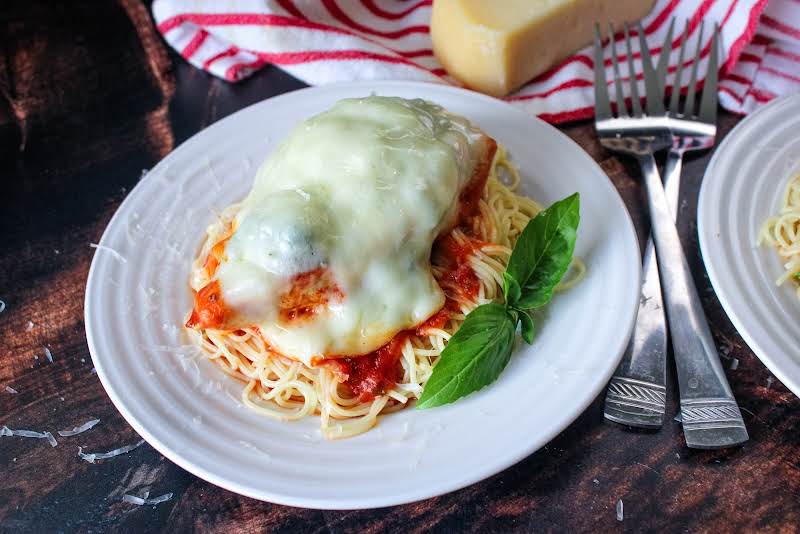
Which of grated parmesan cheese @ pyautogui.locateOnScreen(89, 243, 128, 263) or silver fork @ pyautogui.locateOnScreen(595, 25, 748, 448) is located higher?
silver fork @ pyautogui.locateOnScreen(595, 25, 748, 448)

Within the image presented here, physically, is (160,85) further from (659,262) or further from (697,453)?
(697,453)

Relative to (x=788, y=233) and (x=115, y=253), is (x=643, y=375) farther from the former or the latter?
(x=115, y=253)

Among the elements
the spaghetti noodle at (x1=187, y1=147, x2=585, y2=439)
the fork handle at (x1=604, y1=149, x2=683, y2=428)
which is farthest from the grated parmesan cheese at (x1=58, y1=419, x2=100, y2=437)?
the fork handle at (x1=604, y1=149, x2=683, y2=428)

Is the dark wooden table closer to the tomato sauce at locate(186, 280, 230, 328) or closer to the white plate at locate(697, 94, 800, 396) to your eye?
the white plate at locate(697, 94, 800, 396)

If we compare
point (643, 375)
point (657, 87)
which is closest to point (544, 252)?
point (643, 375)

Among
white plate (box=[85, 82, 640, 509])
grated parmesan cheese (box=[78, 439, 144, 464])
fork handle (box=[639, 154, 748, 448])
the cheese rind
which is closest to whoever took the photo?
white plate (box=[85, 82, 640, 509])

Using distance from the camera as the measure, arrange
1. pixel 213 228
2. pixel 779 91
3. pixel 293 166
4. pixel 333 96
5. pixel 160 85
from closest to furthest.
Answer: pixel 293 166, pixel 213 228, pixel 333 96, pixel 779 91, pixel 160 85

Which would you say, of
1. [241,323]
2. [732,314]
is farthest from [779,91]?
[241,323]
